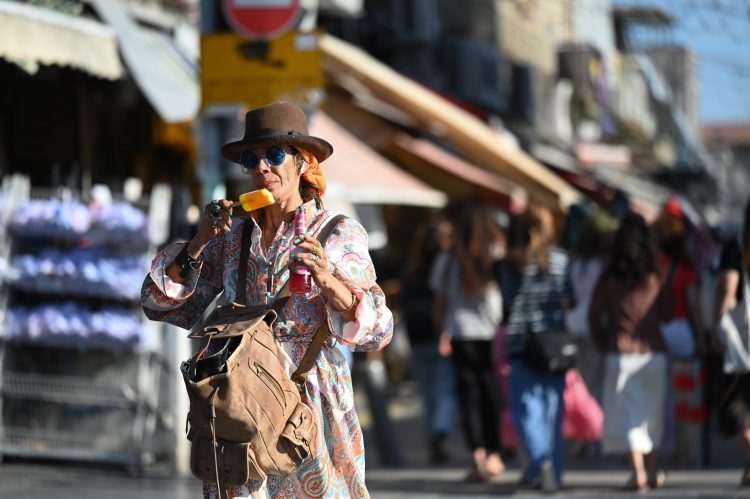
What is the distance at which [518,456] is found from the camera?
12.8 metres

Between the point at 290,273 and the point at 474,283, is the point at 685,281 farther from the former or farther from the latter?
the point at 290,273

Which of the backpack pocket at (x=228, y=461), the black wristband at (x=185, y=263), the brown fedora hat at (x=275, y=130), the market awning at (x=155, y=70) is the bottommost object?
the market awning at (x=155, y=70)

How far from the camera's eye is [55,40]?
1150cm

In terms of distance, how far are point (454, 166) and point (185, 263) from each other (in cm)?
1484

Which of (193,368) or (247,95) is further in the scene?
(247,95)

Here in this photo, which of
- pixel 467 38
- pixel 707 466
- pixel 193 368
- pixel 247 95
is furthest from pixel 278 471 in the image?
pixel 467 38

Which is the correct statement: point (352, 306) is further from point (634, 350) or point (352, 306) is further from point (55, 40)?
point (55, 40)

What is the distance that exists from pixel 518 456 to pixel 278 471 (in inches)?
313

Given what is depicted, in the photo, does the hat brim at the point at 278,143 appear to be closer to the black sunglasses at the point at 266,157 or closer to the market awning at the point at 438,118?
the black sunglasses at the point at 266,157

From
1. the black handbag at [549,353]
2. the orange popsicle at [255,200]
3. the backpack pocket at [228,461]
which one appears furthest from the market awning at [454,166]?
the backpack pocket at [228,461]

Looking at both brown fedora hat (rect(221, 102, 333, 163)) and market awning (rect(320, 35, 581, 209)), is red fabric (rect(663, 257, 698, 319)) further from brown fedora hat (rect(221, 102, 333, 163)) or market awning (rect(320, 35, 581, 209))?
brown fedora hat (rect(221, 102, 333, 163))

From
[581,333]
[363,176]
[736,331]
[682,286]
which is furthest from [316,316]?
[363,176]

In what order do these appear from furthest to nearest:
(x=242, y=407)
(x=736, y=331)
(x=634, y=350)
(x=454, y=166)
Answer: (x=454, y=166)
(x=634, y=350)
(x=736, y=331)
(x=242, y=407)

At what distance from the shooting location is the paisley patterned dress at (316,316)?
516cm
